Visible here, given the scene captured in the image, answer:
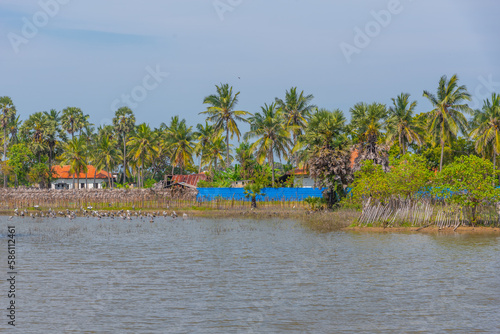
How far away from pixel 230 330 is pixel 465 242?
22.3m

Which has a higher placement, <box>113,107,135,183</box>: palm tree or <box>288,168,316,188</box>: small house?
<box>113,107,135,183</box>: palm tree

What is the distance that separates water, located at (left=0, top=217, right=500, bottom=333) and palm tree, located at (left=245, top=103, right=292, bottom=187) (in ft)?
133

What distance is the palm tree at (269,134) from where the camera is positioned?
78.2 m

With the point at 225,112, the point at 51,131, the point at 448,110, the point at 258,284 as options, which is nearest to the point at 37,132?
the point at 51,131

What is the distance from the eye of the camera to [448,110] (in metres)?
70.2

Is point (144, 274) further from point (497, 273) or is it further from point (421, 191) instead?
point (421, 191)

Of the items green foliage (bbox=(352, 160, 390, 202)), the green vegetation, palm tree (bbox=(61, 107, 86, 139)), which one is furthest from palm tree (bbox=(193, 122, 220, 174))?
green foliage (bbox=(352, 160, 390, 202))

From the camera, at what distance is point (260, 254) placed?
3059 centimetres

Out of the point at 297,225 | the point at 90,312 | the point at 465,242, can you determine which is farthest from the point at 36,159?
the point at 90,312

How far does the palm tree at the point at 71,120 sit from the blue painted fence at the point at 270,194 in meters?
53.3

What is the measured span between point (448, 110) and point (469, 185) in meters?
33.0

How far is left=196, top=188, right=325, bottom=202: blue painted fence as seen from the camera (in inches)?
2667

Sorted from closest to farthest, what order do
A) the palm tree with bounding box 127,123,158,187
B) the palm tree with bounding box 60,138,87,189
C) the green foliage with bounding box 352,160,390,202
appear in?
the green foliage with bounding box 352,160,390,202, the palm tree with bounding box 127,123,158,187, the palm tree with bounding box 60,138,87,189

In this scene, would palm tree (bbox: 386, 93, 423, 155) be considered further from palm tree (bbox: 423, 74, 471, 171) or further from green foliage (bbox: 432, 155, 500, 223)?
green foliage (bbox: 432, 155, 500, 223)
